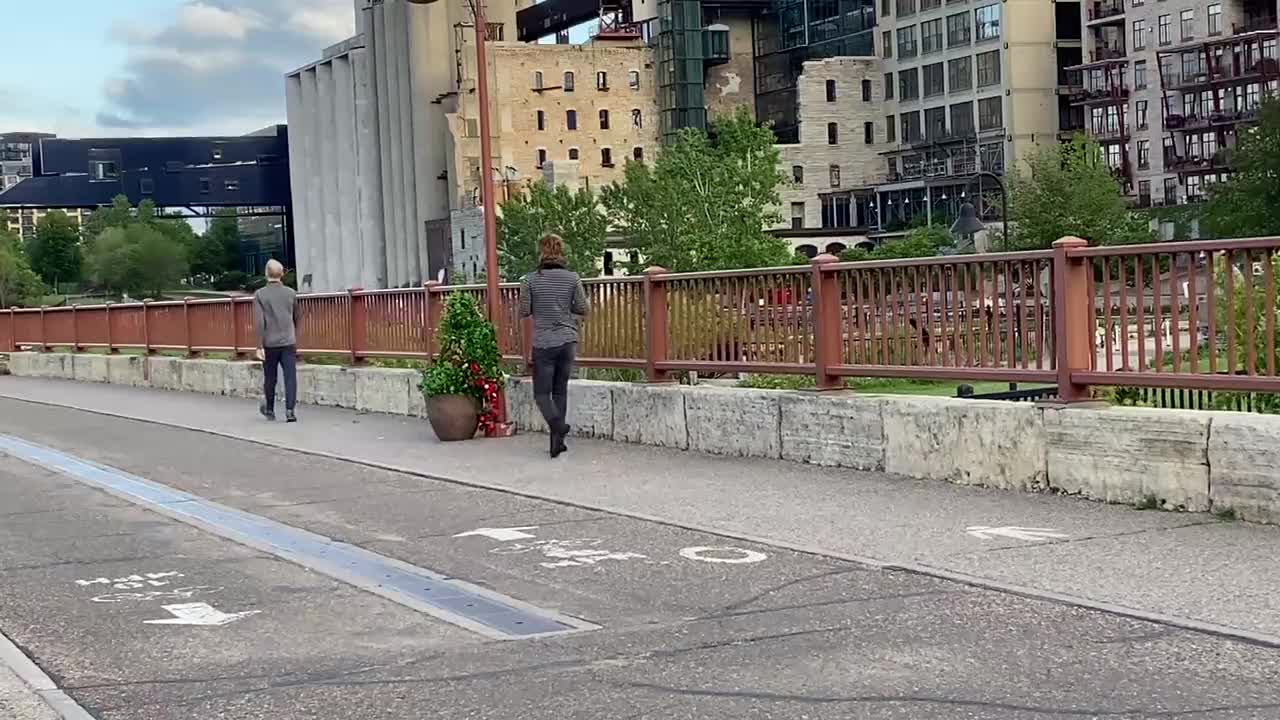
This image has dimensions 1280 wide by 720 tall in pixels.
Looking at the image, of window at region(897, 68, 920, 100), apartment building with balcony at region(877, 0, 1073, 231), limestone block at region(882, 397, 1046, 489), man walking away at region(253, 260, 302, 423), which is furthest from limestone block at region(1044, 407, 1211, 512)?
window at region(897, 68, 920, 100)

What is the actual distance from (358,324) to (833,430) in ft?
36.5

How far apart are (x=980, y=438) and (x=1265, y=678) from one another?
5338 mm

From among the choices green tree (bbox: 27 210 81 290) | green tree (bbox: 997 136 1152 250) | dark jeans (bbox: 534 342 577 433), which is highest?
green tree (bbox: 27 210 81 290)

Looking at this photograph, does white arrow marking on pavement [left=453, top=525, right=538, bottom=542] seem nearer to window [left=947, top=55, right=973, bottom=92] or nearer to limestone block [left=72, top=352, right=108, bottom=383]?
limestone block [left=72, top=352, right=108, bottom=383]

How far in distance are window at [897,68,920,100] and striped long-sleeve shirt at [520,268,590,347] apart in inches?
4057

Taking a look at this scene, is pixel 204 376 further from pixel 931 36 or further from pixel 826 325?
pixel 931 36

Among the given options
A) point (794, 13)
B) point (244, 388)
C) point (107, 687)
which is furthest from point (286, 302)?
point (794, 13)

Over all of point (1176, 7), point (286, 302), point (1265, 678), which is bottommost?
point (1265, 678)

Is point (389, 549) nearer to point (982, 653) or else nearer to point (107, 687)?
point (107, 687)

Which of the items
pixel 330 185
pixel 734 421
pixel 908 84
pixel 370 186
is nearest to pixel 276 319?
pixel 734 421

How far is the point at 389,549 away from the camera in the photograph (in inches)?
391

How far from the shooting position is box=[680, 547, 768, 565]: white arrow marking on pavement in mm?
9055

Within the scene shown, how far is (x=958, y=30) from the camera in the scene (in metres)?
109

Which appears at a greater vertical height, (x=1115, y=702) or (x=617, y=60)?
(x=617, y=60)
